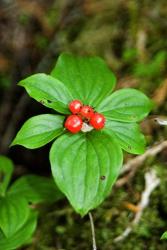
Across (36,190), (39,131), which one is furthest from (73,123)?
(36,190)

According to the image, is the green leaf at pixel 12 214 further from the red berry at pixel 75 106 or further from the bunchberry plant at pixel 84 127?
the red berry at pixel 75 106

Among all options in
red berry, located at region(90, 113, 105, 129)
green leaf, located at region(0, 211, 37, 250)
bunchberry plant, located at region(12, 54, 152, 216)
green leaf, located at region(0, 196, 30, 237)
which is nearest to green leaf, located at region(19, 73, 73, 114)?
bunchberry plant, located at region(12, 54, 152, 216)

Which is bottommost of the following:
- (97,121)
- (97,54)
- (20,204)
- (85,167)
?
(97,54)

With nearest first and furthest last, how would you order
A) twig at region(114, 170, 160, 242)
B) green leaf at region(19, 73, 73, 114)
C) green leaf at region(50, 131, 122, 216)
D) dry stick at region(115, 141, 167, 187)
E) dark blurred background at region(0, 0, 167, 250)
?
green leaf at region(50, 131, 122, 216) < green leaf at region(19, 73, 73, 114) < twig at region(114, 170, 160, 242) < dark blurred background at region(0, 0, 167, 250) < dry stick at region(115, 141, 167, 187)

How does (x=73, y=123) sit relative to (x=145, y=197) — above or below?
above

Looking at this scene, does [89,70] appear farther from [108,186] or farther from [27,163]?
[27,163]

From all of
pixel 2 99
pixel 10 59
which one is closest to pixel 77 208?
pixel 2 99

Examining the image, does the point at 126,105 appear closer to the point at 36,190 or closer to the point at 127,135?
the point at 127,135

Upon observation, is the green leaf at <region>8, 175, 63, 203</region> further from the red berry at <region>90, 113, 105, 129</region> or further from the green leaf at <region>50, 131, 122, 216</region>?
the red berry at <region>90, 113, 105, 129</region>
